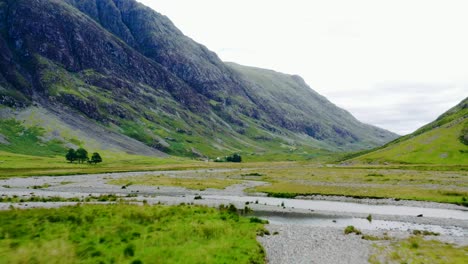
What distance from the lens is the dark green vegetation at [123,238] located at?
74.8 ft

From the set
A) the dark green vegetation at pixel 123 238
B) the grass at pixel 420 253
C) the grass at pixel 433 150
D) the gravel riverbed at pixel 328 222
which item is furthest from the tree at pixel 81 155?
the grass at pixel 420 253

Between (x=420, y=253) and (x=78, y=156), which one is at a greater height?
(x=78, y=156)

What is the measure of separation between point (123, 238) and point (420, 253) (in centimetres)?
2570

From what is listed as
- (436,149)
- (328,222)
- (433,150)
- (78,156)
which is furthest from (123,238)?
(436,149)

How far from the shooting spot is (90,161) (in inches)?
7441

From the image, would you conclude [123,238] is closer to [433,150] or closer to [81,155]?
[81,155]

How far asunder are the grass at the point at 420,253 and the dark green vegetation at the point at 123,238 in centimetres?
1089

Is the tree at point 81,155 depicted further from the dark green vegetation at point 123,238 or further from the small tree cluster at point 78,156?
the dark green vegetation at point 123,238

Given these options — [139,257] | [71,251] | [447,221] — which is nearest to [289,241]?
[139,257]

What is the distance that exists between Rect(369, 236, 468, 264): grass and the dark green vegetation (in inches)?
429

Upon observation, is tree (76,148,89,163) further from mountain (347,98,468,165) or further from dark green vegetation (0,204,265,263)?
dark green vegetation (0,204,265,263)

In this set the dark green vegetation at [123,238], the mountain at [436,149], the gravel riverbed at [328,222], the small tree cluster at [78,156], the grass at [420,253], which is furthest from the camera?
the small tree cluster at [78,156]

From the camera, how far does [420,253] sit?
1172 inches

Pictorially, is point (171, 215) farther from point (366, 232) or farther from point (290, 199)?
point (290, 199)
